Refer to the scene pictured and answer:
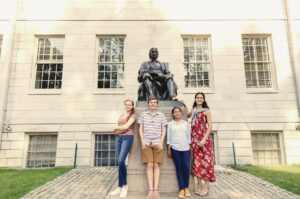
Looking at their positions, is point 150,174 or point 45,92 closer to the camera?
point 150,174

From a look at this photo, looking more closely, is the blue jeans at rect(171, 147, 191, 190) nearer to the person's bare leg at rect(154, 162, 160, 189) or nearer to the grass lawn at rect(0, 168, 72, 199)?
the person's bare leg at rect(154, 162, 160, 189)

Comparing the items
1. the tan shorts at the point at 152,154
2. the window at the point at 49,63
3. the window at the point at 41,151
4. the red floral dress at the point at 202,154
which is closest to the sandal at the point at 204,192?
the red floral dress at the point at 202,154

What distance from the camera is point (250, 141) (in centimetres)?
826

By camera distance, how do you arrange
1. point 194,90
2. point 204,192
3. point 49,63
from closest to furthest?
1. point 204,192
2. point 194,90
3. point 49,63

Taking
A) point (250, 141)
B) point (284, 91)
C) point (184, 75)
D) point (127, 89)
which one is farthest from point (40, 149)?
point (284, 91)

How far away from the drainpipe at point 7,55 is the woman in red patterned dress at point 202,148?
8.40 metres

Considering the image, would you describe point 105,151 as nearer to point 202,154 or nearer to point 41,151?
point 41,151

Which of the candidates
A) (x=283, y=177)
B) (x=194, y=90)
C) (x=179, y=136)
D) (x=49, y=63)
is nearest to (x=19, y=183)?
(x=179, y=136)

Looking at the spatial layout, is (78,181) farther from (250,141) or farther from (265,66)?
(265,66)

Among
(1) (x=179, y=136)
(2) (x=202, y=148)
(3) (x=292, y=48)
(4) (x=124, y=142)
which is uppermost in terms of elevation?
(3) (x=292, y=48)

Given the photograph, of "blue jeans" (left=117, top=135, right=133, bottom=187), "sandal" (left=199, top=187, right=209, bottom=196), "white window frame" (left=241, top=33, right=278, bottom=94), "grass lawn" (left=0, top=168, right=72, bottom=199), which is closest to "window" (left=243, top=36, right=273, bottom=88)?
"white window frame" (left=241, top=33, right=278, bottom=94)

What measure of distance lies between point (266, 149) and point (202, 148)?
627 centimetres

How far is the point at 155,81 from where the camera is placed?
5.02m

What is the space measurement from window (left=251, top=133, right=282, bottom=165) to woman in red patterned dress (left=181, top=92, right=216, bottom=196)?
5811 mm
